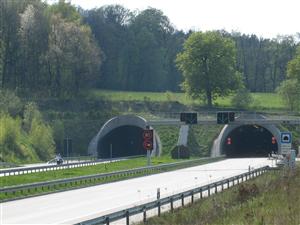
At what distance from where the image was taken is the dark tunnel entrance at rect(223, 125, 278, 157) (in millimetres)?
91625

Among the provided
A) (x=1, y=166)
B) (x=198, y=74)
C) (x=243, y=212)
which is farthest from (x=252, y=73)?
(x=243, y=212)

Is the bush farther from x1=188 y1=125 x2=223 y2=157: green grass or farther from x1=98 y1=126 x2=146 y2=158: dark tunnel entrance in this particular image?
x1=188 y1=125 x2=223 y2=157: green grass

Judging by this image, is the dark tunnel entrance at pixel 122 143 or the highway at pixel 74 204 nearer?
the highway at pixel 74 204

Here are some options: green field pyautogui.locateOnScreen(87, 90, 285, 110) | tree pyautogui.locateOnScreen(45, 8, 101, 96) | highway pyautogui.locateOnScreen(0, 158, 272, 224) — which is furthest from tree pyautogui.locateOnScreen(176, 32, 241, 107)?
highway pyautogui.locateOnScreen(0, 158, 272, 224)

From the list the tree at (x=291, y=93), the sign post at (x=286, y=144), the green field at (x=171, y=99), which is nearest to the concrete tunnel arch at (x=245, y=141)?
the green field at (x=171, y=99)

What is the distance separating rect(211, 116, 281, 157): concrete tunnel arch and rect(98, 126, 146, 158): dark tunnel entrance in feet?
34.8

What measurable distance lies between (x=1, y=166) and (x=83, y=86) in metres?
43.4

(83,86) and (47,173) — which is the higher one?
(83,86)

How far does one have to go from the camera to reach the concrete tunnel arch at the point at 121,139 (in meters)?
84.8

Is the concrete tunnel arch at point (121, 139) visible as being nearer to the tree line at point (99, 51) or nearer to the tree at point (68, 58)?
the tree line at point (99, 51)

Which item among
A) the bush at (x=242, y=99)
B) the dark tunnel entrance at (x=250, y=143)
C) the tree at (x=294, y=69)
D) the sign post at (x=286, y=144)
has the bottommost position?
the dark tunnel entrance at (x=250, y=143)

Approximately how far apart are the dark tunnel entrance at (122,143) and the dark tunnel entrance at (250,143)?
11.1m

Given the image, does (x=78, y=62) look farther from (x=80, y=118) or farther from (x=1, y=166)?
(x=1, y=166)

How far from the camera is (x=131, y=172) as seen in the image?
173 ft
